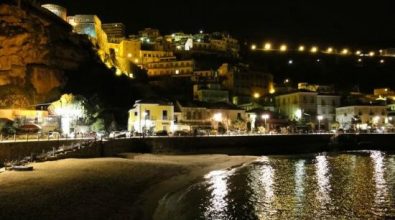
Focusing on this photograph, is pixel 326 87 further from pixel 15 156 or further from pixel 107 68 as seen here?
pixel 15 156

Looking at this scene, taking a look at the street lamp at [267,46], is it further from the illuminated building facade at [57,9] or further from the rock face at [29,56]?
the rock face at [29,56]

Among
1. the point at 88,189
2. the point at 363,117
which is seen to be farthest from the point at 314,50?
the point at 88,189

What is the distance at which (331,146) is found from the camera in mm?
70375

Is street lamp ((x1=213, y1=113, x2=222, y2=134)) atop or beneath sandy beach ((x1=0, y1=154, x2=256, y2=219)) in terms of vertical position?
atop

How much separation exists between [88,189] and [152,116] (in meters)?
43.4

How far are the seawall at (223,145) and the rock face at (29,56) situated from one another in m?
26.3

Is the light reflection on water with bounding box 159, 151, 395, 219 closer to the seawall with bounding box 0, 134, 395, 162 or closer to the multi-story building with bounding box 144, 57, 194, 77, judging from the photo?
the seawall with bounding box 0, 134, 395, 162

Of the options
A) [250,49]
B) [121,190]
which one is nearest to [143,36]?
[250,49]

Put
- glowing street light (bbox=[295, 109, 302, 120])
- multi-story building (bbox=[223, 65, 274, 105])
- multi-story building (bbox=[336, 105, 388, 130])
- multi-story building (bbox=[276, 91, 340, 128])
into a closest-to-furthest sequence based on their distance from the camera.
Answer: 1. multi-story building (bbox=[336, 105, 388, 130])
2. glowing street light (bbox=[295, 109, 302, 120])
3. multi-story building (bbox=[276, 91, 340, 128])
4. multi-story building (bbox=[223, 65, 274, 105])

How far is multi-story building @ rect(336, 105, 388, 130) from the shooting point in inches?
3605

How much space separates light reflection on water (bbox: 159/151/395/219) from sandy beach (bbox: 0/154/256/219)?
5.54 ft

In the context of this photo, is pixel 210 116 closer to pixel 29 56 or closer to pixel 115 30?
pixel 29 56

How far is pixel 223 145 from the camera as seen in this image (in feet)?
200

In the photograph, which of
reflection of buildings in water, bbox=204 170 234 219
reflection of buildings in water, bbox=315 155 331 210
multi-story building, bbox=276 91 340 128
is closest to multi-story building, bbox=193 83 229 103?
multi-story building, bbox=276 91 340 128
